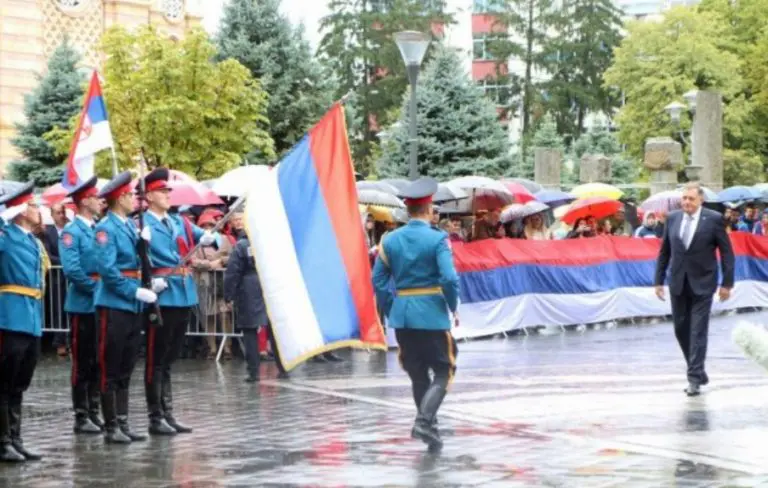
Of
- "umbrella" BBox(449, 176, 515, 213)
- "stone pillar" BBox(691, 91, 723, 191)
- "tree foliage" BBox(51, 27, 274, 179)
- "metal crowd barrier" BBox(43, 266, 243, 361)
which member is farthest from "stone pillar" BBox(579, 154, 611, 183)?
"metal crowd barrier" BBox(43, 266, 243, 361)

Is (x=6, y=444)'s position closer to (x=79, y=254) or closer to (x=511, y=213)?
(x=79, y=254)

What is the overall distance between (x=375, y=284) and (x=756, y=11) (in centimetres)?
6369

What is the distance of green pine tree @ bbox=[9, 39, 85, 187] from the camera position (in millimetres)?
40344

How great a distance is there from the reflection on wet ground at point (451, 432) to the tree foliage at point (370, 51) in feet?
164

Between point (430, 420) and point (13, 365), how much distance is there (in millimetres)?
2908

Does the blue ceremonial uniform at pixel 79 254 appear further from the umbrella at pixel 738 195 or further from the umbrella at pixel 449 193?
the umbrella at pixel 738 195

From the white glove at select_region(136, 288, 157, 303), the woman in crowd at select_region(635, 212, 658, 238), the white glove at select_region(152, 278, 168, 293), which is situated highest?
the woman in crowd at select_region(635, 212, 658, 238)

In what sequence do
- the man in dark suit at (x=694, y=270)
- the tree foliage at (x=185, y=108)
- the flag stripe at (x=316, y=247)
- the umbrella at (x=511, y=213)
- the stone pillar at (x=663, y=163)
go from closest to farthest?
the flag stripe at (x=316, y=247)
the man in dark suit at (x=694, y=270)
the umbrella at (x=511, y=213)
the tree foliage at (x=185, y=108)
the stone pillar at (x=663, y=163)

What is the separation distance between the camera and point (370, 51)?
2709 inches

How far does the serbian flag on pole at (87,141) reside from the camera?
1256 cm

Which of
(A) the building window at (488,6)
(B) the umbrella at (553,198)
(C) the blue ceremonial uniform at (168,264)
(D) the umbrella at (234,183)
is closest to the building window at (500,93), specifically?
(A) the building window at (488,6)

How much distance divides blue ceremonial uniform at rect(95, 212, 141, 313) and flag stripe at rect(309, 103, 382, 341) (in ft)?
4.84

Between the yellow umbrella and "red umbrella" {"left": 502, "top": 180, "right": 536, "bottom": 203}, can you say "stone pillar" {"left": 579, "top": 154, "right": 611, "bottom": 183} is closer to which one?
the yellow umbrella

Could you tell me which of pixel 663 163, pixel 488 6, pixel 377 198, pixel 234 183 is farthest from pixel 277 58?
pixel 488 6
